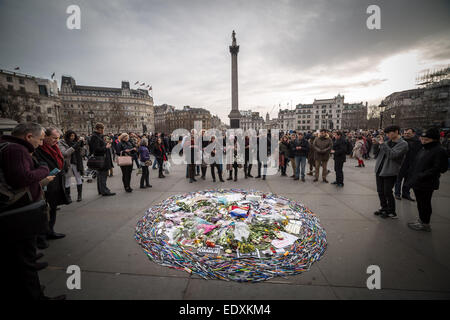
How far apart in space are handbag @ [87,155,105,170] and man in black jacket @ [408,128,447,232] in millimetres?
8809

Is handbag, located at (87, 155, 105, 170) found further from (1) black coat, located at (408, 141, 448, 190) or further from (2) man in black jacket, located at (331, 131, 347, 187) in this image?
(2) man in black jacket, located at (331, 131, 347, 187)

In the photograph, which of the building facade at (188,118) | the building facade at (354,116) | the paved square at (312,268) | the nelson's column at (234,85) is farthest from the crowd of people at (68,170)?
the building facade at (354,116)

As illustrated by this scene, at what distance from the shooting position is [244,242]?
3.54m

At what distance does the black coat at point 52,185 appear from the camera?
12.4 feet

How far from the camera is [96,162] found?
6250 millimetres

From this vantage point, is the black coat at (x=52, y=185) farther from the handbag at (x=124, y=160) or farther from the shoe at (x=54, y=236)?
the handbag at (x=124, y=160)

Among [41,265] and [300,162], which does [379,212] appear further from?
[41,265]

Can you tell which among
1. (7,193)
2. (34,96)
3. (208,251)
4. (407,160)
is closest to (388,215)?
(407,160)

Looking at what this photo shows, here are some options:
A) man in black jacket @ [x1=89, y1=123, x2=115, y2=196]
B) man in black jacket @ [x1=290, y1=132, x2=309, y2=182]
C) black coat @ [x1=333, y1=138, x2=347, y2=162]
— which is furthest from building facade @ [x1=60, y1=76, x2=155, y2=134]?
black coat @ [x1=333, y1=138, x2=347, y2=162]

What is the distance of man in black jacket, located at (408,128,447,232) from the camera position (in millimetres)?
3854

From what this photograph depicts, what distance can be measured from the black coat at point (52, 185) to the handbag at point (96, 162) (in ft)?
7.34

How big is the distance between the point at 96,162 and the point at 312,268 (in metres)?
6.91
